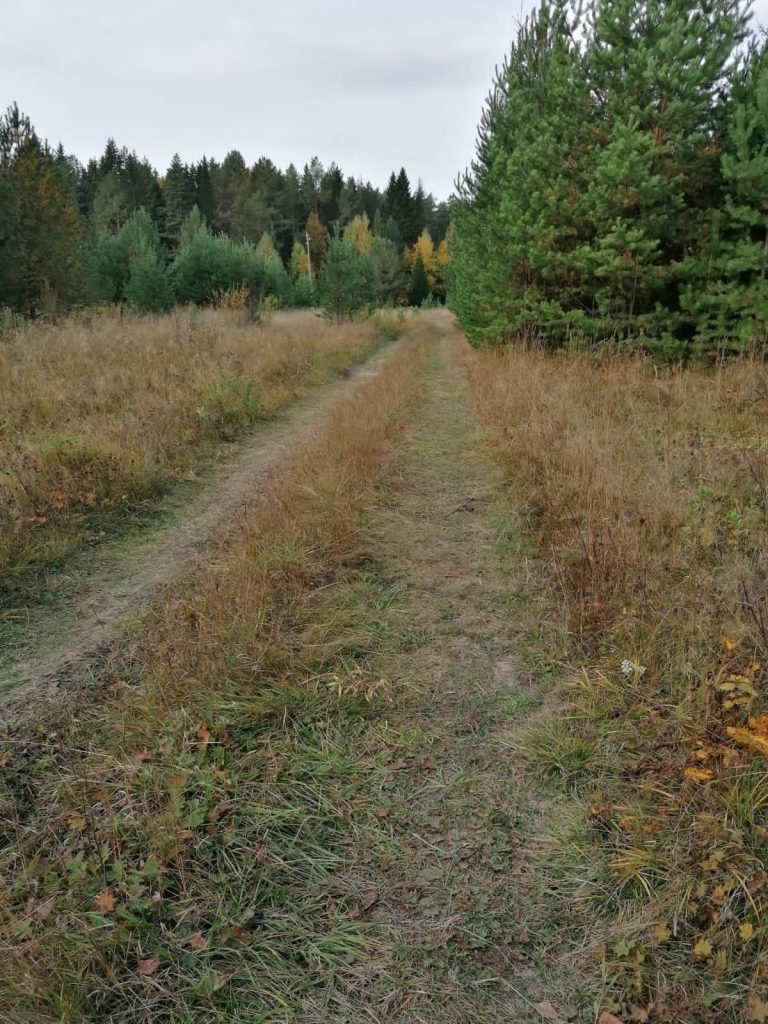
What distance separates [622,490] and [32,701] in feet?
12.3

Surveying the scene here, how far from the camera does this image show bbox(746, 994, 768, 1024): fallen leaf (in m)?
Result: 1.34

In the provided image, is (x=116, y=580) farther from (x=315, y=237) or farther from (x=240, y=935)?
(x=315, y=237)

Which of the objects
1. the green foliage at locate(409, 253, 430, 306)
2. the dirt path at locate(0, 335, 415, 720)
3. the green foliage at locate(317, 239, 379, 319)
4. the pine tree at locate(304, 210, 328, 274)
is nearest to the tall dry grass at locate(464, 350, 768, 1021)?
the dirt path at locate(0, 335, 415, 720)

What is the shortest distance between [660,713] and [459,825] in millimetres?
973

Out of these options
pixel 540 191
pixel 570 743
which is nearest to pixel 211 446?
pixel 570 743

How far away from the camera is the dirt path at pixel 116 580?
2.85 metres

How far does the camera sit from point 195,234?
2758cm

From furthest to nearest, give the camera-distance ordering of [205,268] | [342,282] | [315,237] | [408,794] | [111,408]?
[315,237]
[205,268]
[342,282]
[111,408]
[408,794]

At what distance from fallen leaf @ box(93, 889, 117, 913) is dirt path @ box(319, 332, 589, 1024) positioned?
0.75 meters

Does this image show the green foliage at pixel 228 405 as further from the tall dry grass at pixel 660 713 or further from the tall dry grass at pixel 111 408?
the tall dry grass at pixel 660 713

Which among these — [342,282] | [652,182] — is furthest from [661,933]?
[342,282]

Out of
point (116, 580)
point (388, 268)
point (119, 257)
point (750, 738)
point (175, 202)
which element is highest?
point (175, 202)

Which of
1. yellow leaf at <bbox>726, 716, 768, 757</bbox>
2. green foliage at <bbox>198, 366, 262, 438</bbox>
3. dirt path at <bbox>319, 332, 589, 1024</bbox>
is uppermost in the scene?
green foliage at <bbox>198, 366, 262, 438</bbox>

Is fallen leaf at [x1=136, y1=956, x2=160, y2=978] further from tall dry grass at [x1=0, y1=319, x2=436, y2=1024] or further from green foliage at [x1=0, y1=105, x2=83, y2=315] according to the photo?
green foliage at [x1=0, y1=105, x2=83, y2=315]
